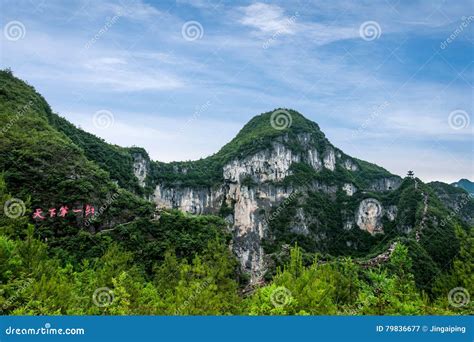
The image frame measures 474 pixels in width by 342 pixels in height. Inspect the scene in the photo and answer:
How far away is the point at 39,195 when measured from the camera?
32094mm

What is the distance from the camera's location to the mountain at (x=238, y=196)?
33250 millimetres

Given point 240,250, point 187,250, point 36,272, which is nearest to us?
point 36,272

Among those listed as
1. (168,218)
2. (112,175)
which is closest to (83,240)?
(168,218)

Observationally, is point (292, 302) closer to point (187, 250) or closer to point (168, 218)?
point (187, 250)

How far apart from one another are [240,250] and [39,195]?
208 feet
